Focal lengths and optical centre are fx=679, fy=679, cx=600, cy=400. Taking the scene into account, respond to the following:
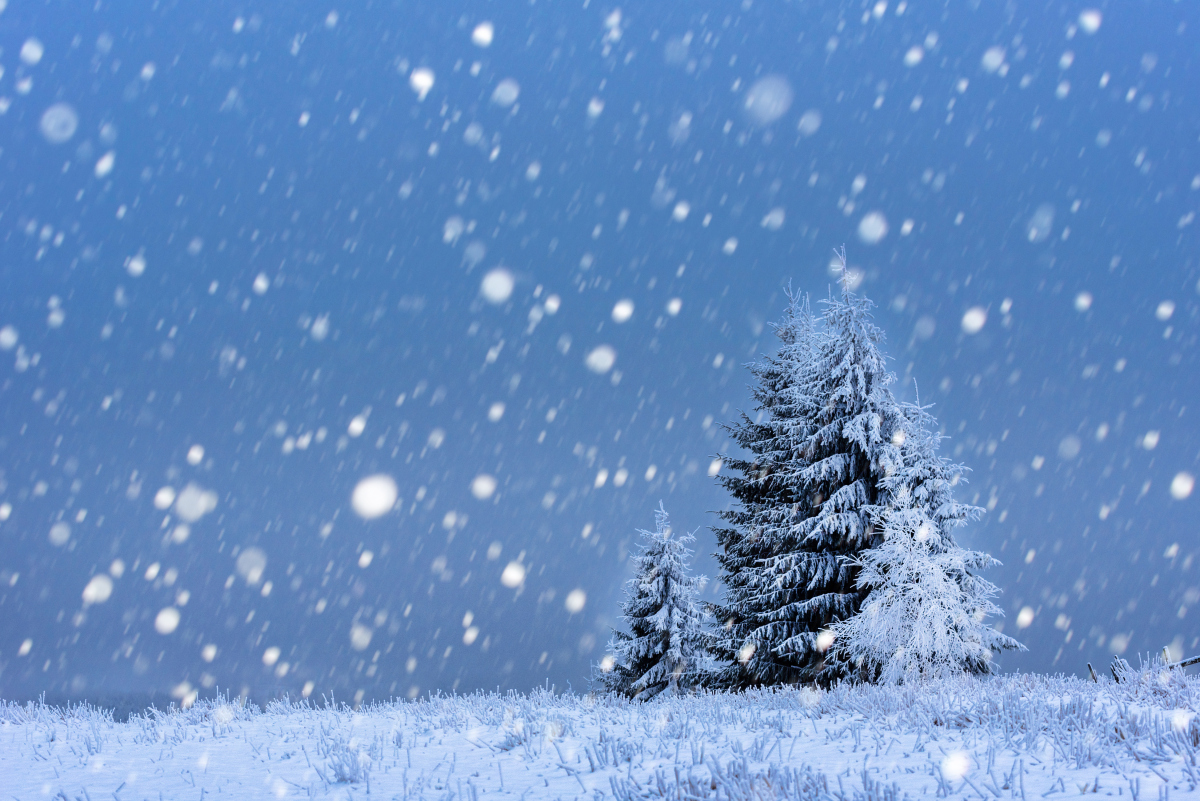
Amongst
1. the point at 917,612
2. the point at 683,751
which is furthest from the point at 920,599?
the point at 683,751

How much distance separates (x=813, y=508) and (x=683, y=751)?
11.2m

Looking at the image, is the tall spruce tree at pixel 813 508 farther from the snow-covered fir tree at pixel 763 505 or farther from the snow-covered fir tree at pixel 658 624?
the snow-covered fir tree at pixel 658 624

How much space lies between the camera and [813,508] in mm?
16000

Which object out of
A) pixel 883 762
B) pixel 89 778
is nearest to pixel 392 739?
pixel 89 778

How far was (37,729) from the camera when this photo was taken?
8.76m

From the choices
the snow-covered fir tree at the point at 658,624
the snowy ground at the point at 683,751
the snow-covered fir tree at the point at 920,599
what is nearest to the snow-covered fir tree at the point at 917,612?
the snow-covered fir tree at the point at 920,599

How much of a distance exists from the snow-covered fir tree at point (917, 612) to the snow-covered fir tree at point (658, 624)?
379 inches

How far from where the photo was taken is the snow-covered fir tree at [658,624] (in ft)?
76.8

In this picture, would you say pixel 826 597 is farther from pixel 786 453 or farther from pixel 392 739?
pixel 392 739

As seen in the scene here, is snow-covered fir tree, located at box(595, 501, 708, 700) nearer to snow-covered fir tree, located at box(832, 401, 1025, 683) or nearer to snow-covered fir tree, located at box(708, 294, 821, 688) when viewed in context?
snow-covered fir tree, located at box(708, 294, 821, 688)

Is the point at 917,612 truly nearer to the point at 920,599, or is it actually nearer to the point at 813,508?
the point at 920,599

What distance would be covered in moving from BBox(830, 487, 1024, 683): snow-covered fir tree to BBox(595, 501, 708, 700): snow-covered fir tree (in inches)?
379

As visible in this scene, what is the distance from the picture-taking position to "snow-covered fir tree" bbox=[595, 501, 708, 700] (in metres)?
23.4

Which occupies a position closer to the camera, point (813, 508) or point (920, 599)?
point (920, 599)
